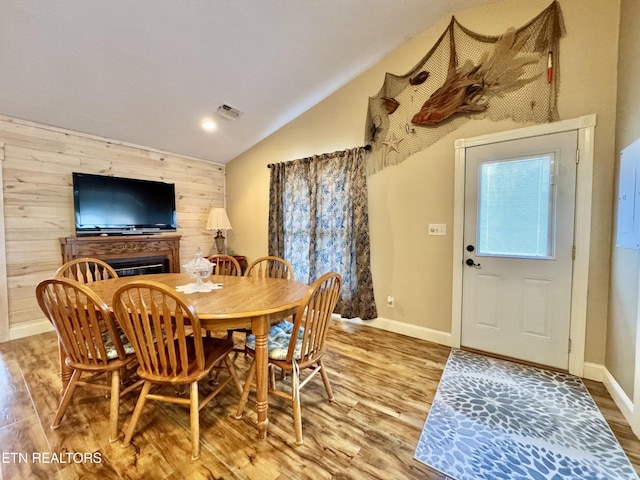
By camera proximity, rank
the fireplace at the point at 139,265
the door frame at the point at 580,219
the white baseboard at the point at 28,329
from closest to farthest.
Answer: the door frame at the point at 580,219 → the white baseboard at the point at 28,329 → the fireplace at the point at 139,265

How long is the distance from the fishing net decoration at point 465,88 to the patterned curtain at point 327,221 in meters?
0.41

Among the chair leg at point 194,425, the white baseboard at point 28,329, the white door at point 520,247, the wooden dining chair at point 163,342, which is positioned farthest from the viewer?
the white baseboard at point 28,329

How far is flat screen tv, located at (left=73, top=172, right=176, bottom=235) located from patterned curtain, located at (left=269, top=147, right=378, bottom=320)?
149cm

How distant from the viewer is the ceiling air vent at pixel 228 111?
3150 millimetres

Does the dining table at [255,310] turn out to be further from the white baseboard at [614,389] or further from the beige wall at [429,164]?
the white baseboard at [614,389]

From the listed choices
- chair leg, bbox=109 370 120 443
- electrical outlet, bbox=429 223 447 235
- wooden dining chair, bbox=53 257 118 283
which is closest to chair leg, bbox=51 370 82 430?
chair leg, bbox=109 370 120 443

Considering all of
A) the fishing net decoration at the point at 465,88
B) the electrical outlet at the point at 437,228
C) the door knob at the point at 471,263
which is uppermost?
the fishing net decoration at the point at 465,88

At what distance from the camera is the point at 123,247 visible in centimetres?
333

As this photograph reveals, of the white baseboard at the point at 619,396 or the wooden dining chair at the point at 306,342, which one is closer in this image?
the wooden dining chair at the point at 306,342

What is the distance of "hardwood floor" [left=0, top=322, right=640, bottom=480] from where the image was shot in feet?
4.32

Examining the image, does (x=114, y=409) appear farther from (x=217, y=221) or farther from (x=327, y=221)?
(x=217, y=221)

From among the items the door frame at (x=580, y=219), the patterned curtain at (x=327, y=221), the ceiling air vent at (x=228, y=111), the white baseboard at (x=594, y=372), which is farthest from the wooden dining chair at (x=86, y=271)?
the white baseboard at (x=594, y=372)

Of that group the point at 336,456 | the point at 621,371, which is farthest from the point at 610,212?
the point at 336,456

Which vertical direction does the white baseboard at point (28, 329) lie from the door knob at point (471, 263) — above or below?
below
